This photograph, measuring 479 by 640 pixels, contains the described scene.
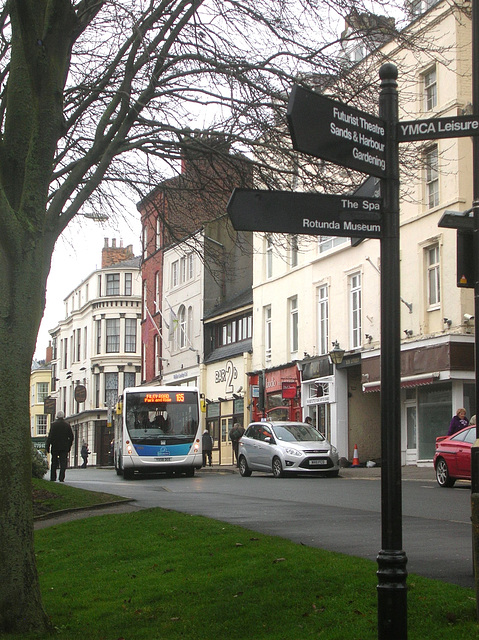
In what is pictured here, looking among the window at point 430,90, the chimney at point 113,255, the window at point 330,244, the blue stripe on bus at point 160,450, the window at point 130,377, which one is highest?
the chimney at point 113,255

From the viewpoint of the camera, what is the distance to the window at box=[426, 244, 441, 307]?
96.2ft

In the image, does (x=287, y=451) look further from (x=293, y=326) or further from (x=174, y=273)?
(x=174, y=273)

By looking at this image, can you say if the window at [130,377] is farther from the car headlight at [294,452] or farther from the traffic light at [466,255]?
the traffic light at [466,255]

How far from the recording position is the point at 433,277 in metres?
29.7

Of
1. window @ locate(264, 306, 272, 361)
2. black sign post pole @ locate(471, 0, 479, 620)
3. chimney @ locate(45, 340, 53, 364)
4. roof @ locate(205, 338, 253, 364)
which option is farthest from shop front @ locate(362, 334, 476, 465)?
chimney @ locate(45, 340, 53, 364)

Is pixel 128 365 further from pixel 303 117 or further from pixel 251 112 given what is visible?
pixel 303 117

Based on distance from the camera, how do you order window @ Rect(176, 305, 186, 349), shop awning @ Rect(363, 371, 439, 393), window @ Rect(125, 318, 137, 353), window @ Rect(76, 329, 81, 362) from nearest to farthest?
shop awning @ Rect(363, 371, 439, 393), window @ Rect(176, 305, 186, 349), window @ Rect(125, 318, 137, 353), window @ Rect(76, 329, 81, 362)

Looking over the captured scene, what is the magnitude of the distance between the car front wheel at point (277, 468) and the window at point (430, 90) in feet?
41.2

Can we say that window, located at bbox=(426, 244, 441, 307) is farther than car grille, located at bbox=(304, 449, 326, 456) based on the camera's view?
Yes

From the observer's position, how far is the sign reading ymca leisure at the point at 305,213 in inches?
185

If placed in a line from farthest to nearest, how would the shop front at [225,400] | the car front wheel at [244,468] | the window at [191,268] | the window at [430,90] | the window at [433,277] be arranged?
the window at [191,268] < the shop front at [225,400] < the window at [430,90] < the window at [433,277] < the car front wheel at [244,468]

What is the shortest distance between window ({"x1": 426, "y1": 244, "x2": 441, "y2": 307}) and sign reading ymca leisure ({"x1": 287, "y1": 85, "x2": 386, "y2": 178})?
24910 mm

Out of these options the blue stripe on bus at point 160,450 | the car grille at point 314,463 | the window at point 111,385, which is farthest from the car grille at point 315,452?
the window at point 111,385

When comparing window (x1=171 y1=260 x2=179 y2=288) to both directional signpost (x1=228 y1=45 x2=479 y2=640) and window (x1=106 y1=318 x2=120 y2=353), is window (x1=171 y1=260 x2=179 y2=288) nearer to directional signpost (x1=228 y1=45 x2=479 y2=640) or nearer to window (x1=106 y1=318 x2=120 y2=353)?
window (x1=106 y1=318 x2=120 y2=353)
